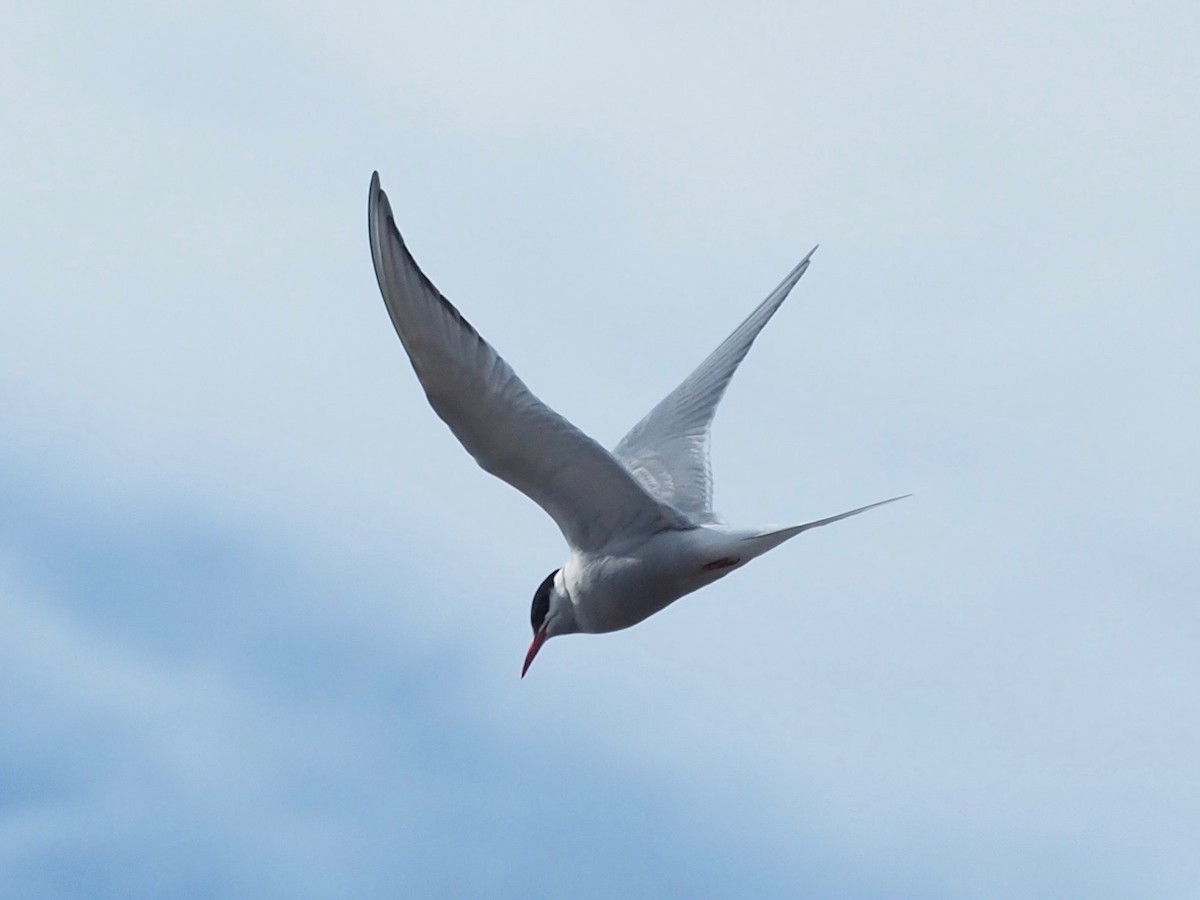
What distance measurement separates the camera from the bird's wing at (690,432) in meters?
7.62

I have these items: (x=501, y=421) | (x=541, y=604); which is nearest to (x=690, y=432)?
(x=541, y=604)

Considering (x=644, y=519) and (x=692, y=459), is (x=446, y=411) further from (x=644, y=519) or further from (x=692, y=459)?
(x=692, y=459)

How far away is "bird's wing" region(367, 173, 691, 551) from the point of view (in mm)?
5649

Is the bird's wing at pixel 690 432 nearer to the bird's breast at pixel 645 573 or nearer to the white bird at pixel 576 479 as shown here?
the white bird at pixel 576 479

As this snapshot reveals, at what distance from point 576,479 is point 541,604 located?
1.06 m

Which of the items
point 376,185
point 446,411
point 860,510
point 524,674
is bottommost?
point 860,510

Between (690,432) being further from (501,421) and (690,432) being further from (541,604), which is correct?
(501,421)

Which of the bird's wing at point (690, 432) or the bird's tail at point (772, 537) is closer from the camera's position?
the bird's tail at point (772, 537)

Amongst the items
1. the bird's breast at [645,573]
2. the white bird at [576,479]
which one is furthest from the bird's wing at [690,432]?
the bird's breast at [645,573]

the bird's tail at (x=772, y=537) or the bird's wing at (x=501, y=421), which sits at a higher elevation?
the bird's wing at (x=501, y=421)

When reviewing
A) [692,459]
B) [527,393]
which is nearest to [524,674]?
[692,459]

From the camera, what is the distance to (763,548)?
6.39 metres

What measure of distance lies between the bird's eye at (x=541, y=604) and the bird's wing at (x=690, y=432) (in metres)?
0.67

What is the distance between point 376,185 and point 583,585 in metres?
2.12
